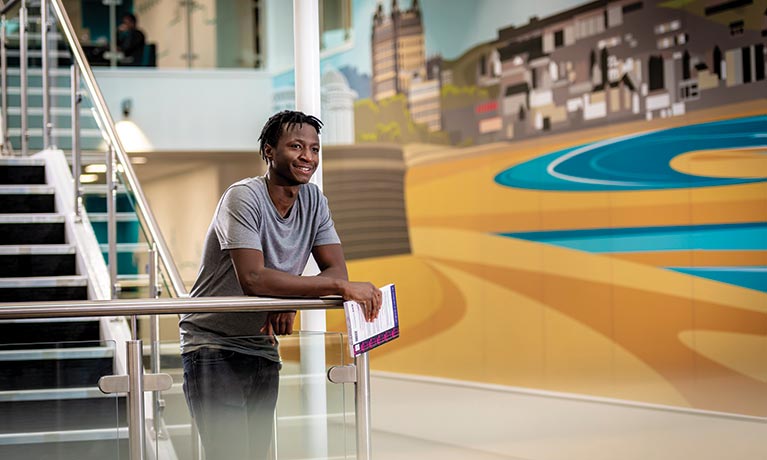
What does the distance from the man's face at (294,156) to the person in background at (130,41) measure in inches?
350

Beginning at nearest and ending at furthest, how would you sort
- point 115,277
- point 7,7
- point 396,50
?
point 115,277
point 7,7
point 396,50

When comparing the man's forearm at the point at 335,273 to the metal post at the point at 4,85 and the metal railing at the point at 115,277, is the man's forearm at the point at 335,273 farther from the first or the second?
the metal post at the point at 4,85

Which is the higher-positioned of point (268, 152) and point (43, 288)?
point (268, 152)

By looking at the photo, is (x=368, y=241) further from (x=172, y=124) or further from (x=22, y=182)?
(x=22, y=182)

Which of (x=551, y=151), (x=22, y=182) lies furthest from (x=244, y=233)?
(x=551, y=151)

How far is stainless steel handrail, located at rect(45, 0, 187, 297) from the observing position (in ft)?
14.9

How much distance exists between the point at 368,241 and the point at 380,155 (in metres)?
0.83

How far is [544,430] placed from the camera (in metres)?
6.88

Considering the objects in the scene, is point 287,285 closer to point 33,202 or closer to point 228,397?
point 228,397

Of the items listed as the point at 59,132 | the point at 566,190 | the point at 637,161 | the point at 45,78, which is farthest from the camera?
the point at 566,190

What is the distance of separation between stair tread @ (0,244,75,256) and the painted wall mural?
14.3 ft

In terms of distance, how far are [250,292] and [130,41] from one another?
30.2 feet

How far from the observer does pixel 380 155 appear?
994 cm

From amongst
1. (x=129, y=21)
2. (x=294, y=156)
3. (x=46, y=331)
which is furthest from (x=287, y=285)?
(x=129, y=21)
